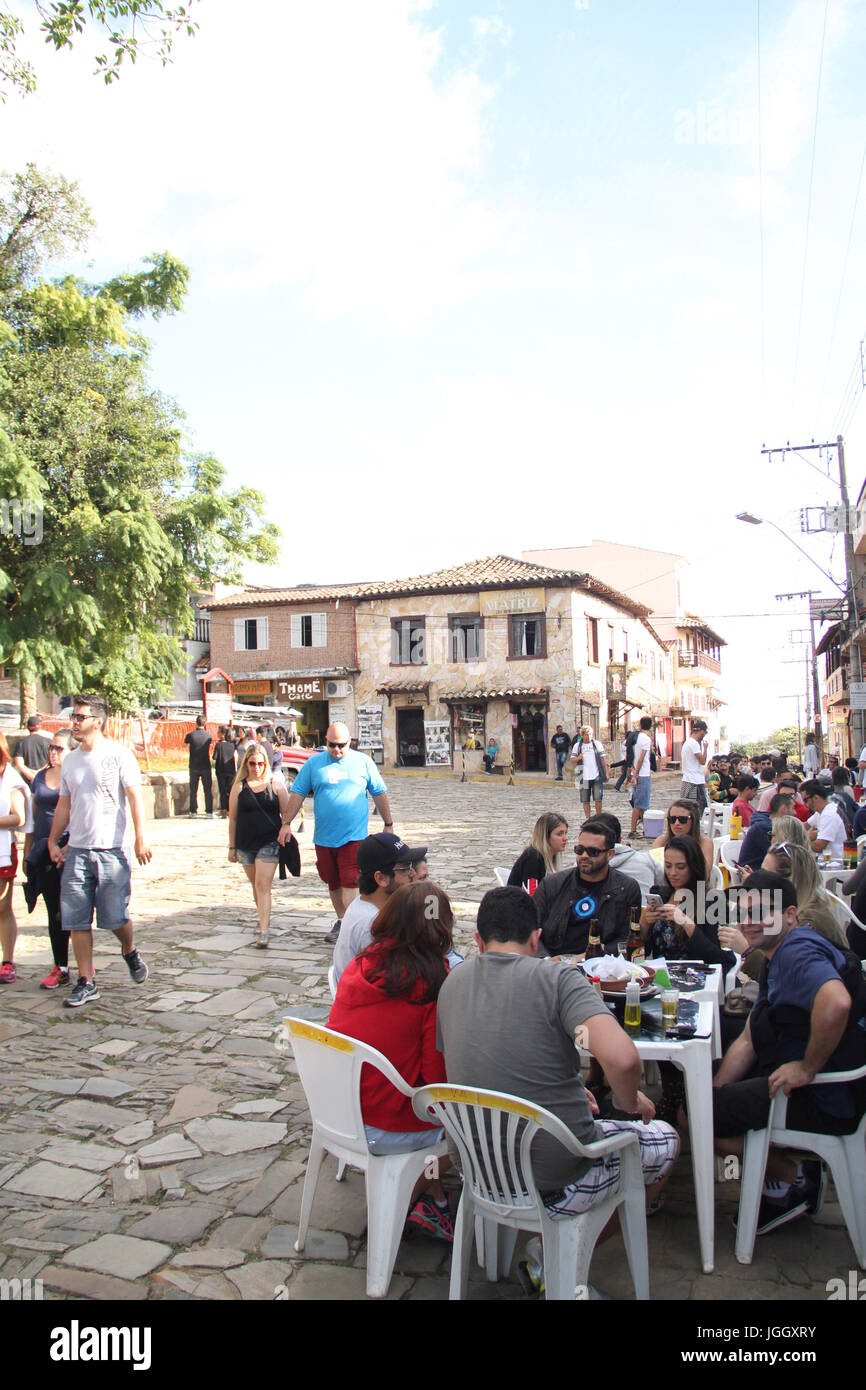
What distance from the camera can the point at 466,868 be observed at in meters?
11.0

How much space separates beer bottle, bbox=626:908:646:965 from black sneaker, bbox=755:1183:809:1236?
1107mm

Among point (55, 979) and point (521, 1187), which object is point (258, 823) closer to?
point (55, 979)

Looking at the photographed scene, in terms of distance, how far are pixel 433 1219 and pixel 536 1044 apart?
1.00 meters

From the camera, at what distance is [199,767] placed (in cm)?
1683

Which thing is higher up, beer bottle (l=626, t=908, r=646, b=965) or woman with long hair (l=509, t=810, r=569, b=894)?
woman with long hair (l=509, t=810, r=569, b=894)

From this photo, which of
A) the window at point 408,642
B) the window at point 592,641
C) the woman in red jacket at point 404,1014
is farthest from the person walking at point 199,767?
the window at point 592,641

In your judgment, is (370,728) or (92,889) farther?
(370,728)

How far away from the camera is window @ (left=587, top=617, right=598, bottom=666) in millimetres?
34625

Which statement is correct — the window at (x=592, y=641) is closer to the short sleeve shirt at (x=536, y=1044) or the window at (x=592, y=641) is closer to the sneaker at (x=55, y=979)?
the sneaker at (x=55, y=979)

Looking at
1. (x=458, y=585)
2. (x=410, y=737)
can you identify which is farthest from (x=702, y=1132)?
(x=410, y=737)

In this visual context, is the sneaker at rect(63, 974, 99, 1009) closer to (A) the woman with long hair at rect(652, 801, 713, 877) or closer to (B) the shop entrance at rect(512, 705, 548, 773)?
(A) the woman with long hair at rect(652, 801, 713, 877)

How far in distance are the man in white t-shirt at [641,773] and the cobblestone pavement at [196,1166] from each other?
246 inches

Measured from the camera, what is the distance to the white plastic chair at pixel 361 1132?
9.62 feet

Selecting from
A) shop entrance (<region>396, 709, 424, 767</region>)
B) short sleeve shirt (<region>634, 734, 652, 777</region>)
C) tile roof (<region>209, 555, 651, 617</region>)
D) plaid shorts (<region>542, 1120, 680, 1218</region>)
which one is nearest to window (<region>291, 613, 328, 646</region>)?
tile roof (<region>209, 555, 651, 617</region>)
